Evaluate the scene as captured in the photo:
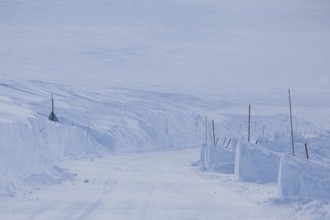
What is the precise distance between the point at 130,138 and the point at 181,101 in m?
36.0

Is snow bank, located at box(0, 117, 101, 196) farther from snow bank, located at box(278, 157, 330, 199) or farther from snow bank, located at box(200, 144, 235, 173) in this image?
snow bank, located at box(200, 144, 235, 173)

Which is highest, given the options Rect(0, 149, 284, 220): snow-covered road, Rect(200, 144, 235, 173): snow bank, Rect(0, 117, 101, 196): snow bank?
Rect(0, 117, 101, 196): snow bank

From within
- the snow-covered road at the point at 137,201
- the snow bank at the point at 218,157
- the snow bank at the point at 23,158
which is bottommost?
the snow bank at the point at 218,157

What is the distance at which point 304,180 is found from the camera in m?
14.5

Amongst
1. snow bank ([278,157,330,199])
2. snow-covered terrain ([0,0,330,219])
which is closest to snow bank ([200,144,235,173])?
snow-covered terrain ([0,0,330,219])

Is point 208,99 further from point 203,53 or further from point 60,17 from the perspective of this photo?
point 60,17

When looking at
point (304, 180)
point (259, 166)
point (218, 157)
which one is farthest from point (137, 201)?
point (218, 157)

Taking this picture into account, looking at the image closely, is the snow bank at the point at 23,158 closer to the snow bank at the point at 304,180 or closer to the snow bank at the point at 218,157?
the snow bank at the point at 304,180

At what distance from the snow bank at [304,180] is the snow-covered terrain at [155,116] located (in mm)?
24

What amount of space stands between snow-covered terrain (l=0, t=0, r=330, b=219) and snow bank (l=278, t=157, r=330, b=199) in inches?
0.9

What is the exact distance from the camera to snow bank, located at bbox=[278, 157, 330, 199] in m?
14.3

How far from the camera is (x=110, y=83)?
95750 mm

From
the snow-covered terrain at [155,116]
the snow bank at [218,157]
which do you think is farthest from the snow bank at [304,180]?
the snow bank at [218,157]

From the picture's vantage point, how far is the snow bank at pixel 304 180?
46.9 feet
